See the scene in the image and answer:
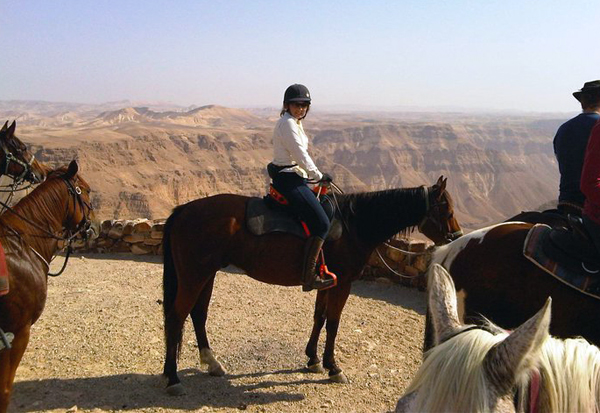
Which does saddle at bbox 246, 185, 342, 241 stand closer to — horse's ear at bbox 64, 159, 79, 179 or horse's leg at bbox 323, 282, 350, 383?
horse's leg at bbox 323, 282, 350, 383

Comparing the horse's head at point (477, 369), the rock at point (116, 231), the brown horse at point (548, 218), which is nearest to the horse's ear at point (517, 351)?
the horse's head at point (477, 369)

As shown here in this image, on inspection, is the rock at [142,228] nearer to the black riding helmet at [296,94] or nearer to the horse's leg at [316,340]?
the horse's leg at [316,340]

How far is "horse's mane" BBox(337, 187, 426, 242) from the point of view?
4859 millimetres

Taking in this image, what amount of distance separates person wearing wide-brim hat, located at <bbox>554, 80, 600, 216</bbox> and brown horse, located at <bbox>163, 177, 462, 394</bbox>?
1.29m

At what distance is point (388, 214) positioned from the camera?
16.0 feet

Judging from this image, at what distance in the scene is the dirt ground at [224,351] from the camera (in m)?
4.40

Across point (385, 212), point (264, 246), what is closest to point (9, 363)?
point (264, 246)

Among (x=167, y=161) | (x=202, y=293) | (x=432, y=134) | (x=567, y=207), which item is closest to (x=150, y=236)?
(x=202, y=293)

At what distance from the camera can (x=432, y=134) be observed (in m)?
104

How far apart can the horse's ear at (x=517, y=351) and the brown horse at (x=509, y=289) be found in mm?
1778

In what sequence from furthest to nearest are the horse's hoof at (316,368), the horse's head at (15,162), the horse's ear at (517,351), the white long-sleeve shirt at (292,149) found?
the horse's head at (15,162), the horse's hoof at (316,368), the white long-sleeve shirt at (292,149), the horse's ear at (517,351)

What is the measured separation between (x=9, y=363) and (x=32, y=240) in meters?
1.03

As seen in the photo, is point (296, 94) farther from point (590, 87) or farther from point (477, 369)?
point (477, 369)

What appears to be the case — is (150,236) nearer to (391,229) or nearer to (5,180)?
(5,180)
